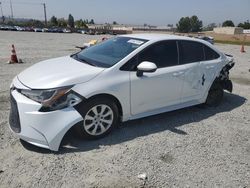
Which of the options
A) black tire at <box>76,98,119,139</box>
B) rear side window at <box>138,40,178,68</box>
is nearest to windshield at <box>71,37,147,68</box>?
rear side window at <box>138,40,178,68</box>

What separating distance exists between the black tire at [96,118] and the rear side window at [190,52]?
1.74m

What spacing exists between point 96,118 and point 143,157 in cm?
90

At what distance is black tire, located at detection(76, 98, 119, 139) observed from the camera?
4.18 meters

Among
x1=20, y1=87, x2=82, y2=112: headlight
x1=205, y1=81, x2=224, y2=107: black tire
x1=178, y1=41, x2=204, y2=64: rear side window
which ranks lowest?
x1=205, y1=81, x2=224, y2=107: black tire

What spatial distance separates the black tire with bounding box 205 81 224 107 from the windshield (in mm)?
2105

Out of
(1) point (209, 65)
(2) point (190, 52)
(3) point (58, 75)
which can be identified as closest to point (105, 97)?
(3) point (58, 75)

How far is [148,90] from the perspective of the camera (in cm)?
484

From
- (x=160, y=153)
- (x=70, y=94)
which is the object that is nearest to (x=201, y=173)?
(x=160, y=153)

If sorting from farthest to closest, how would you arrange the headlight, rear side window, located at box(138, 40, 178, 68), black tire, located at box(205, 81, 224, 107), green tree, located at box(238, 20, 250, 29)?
green tree, located at box(238, 20, 250, 29), black tire, located at box(205, 81, 224, 107), rear side window, located at box(138, 40, 178, 68), the headlight

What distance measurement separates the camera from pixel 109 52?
5.06 metres

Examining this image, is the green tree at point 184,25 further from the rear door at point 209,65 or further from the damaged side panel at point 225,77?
the rear door at point 209,65

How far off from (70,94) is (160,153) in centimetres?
153

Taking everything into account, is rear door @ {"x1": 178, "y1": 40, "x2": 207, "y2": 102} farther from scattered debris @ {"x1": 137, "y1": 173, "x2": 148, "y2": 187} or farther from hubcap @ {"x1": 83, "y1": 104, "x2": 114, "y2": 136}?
scattered debris @ {"x1": 137, "y1": 173, "x2": 148, "y2": 187}

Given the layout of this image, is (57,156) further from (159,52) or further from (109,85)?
(159,52)
